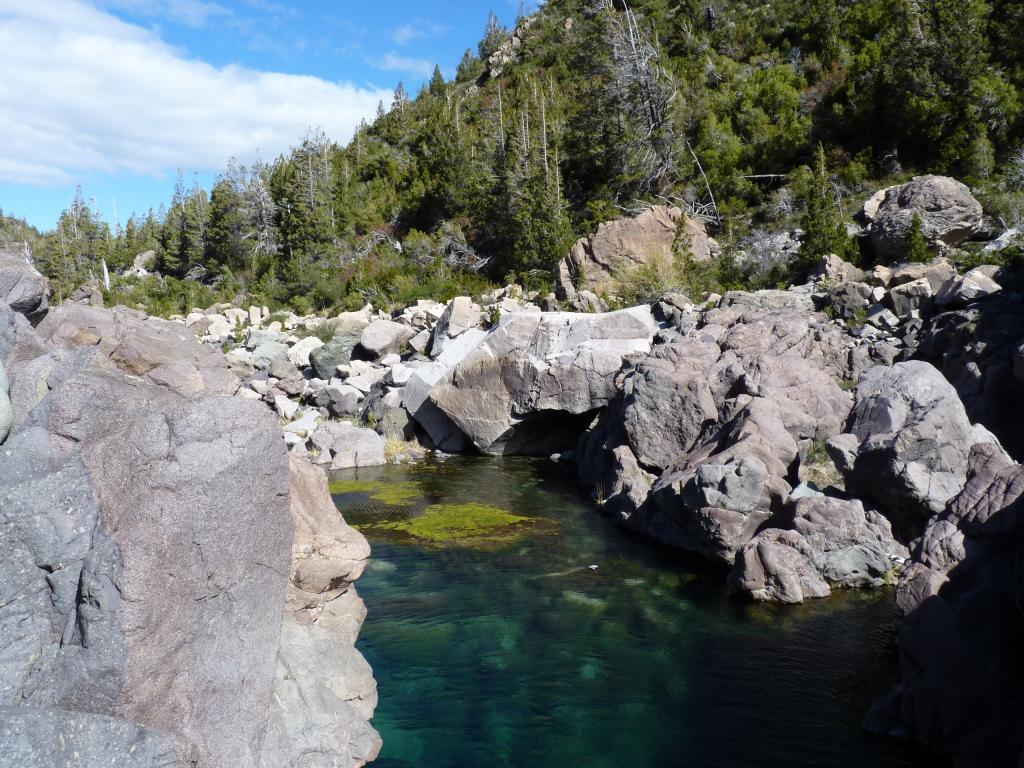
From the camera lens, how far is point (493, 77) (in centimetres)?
7112

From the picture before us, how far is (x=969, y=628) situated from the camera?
7781mm

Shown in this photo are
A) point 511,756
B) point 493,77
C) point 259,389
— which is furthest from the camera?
point 493,77

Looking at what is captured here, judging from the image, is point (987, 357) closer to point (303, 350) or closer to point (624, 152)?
point (303, 350)

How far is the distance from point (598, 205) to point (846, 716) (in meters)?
34.5

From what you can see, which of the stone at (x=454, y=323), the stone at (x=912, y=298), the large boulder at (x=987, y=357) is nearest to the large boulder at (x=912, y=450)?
the large boulder at (x=987, y=357)

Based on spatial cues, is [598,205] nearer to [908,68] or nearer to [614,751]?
[908,68]

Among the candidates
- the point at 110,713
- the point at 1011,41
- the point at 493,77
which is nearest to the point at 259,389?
the point at 110,713

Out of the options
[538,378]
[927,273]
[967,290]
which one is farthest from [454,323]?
[967,290]

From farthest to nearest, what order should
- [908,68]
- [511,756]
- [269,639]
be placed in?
[908,68]
[511,756]
[269,639]

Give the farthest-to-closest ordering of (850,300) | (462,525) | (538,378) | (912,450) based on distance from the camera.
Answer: (850,300) < (538,378) < (462,525) < (912,450)

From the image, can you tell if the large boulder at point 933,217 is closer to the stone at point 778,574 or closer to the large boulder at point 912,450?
the large boulder at point 912,450

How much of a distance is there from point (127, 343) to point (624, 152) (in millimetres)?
37602

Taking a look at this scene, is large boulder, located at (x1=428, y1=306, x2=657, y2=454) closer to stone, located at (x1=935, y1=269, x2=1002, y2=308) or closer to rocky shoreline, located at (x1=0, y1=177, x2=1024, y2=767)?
rocky shoreline, located at (x1=0, y1=177, x2=1024, y2=767)

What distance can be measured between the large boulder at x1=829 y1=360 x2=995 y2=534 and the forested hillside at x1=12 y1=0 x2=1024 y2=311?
16.8 meters
